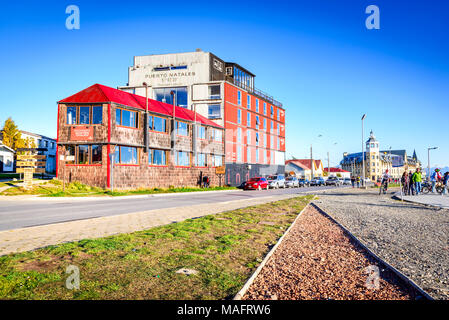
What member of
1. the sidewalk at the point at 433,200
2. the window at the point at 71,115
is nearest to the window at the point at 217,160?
the window at the point at 71,115

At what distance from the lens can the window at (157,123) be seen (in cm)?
2844

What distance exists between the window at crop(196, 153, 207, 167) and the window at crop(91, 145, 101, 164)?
11.7m

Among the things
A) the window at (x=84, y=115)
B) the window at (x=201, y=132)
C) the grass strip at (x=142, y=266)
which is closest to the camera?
the grass strip at (x=142, y=266)

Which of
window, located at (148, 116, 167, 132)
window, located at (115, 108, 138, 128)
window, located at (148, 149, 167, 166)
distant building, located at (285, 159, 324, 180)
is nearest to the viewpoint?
window, located at (115, 108, 138, 128)

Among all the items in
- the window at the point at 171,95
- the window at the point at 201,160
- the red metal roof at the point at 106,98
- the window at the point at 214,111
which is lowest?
the window at the point at 201,160

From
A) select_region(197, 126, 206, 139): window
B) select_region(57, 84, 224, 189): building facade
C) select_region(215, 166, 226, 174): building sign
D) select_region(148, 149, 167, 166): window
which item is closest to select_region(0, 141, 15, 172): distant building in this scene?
select_region(57, 84, 224, 189): building facade

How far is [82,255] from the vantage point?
16.8 feet

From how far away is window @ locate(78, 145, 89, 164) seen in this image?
2475 centimetres

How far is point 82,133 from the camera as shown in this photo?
24969mm

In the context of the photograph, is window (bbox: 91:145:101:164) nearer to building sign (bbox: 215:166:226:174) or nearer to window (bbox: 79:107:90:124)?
window (bbox: 79:107:90:124)

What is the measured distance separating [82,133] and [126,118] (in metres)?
3.74

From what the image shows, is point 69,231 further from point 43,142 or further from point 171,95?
point 43,142

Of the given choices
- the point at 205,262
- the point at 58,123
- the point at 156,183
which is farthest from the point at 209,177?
the point at 205,262

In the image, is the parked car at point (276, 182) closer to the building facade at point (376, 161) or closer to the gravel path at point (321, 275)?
the gravel path at point (321, 275)
